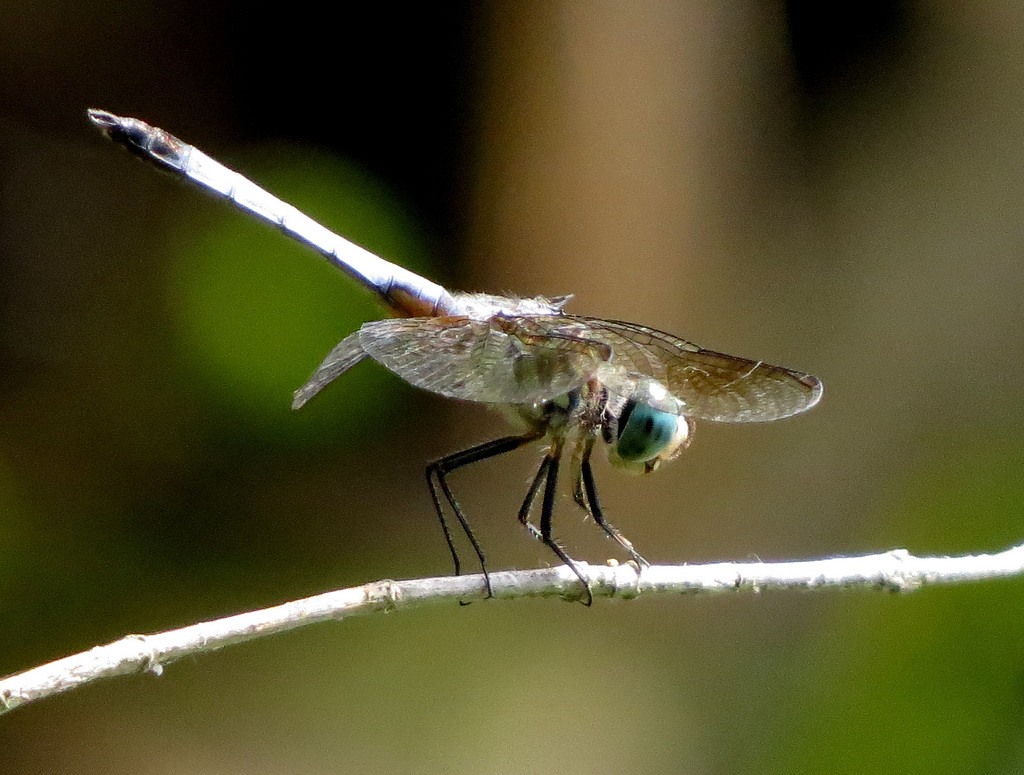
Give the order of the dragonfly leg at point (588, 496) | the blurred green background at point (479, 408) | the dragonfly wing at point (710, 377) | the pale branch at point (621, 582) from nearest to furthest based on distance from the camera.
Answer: the pale branch at point (621, 582)
the dragonfly wing at point (710, 377)
the dragonfly leg at point (588, 496)
the blurred green background at point (479, 408)

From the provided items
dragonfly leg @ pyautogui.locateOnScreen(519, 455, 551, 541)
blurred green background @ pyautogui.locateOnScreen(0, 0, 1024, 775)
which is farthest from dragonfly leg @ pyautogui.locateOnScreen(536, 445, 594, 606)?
blurred green background @ pyautogui.locateOnScreen(0, 0, 1024, 775)

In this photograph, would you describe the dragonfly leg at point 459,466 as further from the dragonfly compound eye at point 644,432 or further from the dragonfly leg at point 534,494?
the dragonfly compound eye at point 644,432

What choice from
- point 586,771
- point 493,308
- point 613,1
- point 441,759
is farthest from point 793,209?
point 441,759

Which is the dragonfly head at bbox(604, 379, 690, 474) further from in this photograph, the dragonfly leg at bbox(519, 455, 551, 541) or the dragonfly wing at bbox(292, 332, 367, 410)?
the dragonfly wing at bbox(292, 332, 367, 410)

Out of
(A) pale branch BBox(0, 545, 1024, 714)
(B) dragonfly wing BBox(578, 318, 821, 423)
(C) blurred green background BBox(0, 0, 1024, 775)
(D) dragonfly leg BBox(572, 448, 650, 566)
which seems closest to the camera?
(A) pale branch BBox(0, 545, 1024, 714)

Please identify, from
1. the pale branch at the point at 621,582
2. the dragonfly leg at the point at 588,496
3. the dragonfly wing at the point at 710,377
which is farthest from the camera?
the dragonfly leg at the point at 588,496

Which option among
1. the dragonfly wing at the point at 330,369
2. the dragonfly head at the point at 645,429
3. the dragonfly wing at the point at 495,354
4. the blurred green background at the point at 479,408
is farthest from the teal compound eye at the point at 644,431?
the blurred green background at the point at 479,408
